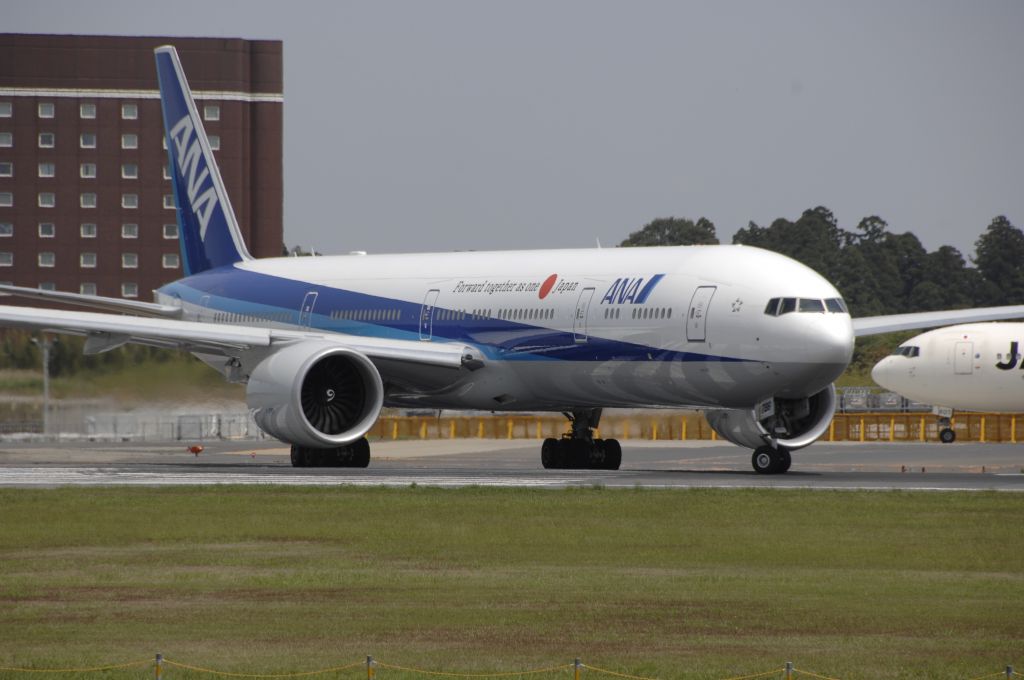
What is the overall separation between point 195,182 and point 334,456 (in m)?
9.92

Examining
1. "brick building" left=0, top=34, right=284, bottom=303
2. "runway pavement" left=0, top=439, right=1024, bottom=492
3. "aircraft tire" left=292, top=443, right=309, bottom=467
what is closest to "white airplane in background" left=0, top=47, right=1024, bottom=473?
"aircraft tire" left=292, top=443, right=309, bottom=467

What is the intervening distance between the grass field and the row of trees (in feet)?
341

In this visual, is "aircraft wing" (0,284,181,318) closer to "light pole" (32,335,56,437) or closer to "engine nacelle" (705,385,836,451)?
"light pole" (32,335,56,437)

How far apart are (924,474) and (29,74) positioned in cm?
8852

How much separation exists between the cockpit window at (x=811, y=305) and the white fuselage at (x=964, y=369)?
2802 centimetres

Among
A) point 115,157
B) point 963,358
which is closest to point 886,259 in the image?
point 115,157

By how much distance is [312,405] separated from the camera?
35000mm

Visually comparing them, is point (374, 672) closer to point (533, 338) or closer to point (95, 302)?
point (533, 338)

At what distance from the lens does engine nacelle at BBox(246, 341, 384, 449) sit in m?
33.1

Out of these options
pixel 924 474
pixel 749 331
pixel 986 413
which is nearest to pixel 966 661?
pixel 749 331

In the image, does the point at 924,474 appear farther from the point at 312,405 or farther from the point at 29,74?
the point at 29,74

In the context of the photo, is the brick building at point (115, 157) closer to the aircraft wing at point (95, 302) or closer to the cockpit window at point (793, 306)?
the aircraft wing at point (95, 302)

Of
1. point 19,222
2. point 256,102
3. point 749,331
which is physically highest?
point 256,102

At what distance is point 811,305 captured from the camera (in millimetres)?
31422
